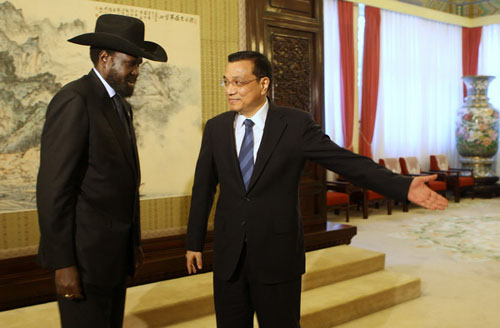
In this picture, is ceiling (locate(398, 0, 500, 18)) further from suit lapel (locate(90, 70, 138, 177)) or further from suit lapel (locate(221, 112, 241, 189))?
suit lapel (locate(90, 70, 138, 177))

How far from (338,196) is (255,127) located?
5547 millimetres

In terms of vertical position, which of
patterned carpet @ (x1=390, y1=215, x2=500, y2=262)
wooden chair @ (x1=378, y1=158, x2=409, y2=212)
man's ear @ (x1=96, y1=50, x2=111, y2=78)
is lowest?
patterned carpet @ (x1=390, y1=215, x2=500, y2=262)

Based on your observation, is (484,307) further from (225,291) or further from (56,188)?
(56,188)

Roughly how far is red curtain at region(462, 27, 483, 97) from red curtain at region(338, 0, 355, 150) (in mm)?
3728

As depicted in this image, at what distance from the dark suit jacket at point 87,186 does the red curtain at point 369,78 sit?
7.63 m

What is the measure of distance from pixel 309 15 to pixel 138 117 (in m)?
2.18

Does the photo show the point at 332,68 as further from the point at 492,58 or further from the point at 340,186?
the point at 492,58

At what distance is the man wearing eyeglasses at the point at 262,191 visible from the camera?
6.99ft

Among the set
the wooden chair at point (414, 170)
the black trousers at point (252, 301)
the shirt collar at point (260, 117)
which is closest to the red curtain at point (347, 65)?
the wooden chair at point (414, 170)

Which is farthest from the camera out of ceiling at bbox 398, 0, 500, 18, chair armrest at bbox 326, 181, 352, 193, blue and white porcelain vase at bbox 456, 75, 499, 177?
ceiling at bbox 398, 0, 500, 18

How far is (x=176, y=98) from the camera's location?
169 inches

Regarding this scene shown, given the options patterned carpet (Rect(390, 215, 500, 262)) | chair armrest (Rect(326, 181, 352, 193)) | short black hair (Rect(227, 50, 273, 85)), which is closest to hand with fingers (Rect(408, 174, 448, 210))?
short black hair (Rect(227, 50, 273, 85))

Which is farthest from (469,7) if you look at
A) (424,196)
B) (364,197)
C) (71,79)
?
(424,196)

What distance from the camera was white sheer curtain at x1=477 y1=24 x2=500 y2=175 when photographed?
35.5ft
